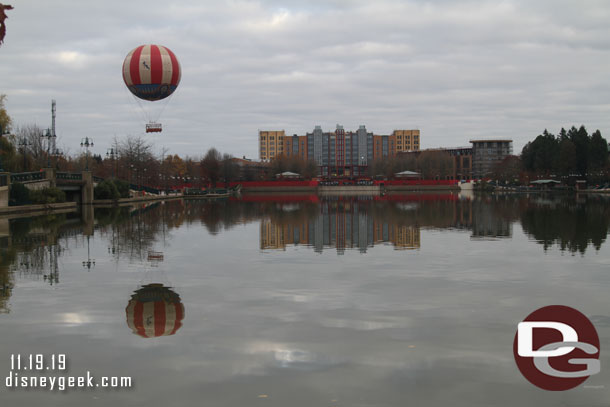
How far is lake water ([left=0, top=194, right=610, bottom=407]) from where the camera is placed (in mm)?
6480

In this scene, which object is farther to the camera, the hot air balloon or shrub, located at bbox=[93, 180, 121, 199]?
shrub, located at bbox=[93, 180, 121, 199]

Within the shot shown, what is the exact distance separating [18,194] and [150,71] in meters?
14.5

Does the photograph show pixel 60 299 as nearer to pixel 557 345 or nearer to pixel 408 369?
pixel 408 369

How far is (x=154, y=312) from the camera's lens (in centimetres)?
1006

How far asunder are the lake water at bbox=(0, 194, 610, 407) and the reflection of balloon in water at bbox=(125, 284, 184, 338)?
6 centimetres

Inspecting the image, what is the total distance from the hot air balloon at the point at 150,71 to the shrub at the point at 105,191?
2231cm

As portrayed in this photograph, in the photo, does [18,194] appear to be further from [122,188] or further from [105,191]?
[122,188]

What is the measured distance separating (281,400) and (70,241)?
18307mm

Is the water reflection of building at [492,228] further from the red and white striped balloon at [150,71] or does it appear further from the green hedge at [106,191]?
the green hedge at [106,191]

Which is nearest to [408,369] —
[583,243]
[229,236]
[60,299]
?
[60,299]
